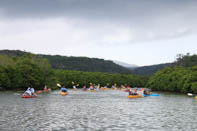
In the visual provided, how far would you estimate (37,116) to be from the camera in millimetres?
42562

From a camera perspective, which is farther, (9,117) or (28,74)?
(28,74)

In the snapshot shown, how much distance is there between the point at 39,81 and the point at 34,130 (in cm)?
9313

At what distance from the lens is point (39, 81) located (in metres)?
124

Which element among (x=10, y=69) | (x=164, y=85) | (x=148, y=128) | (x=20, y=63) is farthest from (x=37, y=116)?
(x=164, y=85)

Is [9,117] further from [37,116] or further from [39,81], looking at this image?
[39,81]

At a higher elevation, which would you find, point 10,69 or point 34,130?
point 10,69

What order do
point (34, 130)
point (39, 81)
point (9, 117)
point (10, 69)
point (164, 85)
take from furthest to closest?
point (164, 85)
point (39, 81)
point (10, 69)
point (9, 117)
point (34, 130)

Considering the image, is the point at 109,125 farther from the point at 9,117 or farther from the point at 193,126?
the point at 9,117

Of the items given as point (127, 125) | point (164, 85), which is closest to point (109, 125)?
point (127, 125)

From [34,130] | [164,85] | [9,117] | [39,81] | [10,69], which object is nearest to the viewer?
[34,130]

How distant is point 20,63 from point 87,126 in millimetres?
93889

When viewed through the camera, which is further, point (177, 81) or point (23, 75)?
point (177, 81)

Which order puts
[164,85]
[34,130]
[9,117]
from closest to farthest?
1. [34,130]
2. [9,117]
3. [164,85]

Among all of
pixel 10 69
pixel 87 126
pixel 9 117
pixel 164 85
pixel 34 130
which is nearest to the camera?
pixel 34 130
